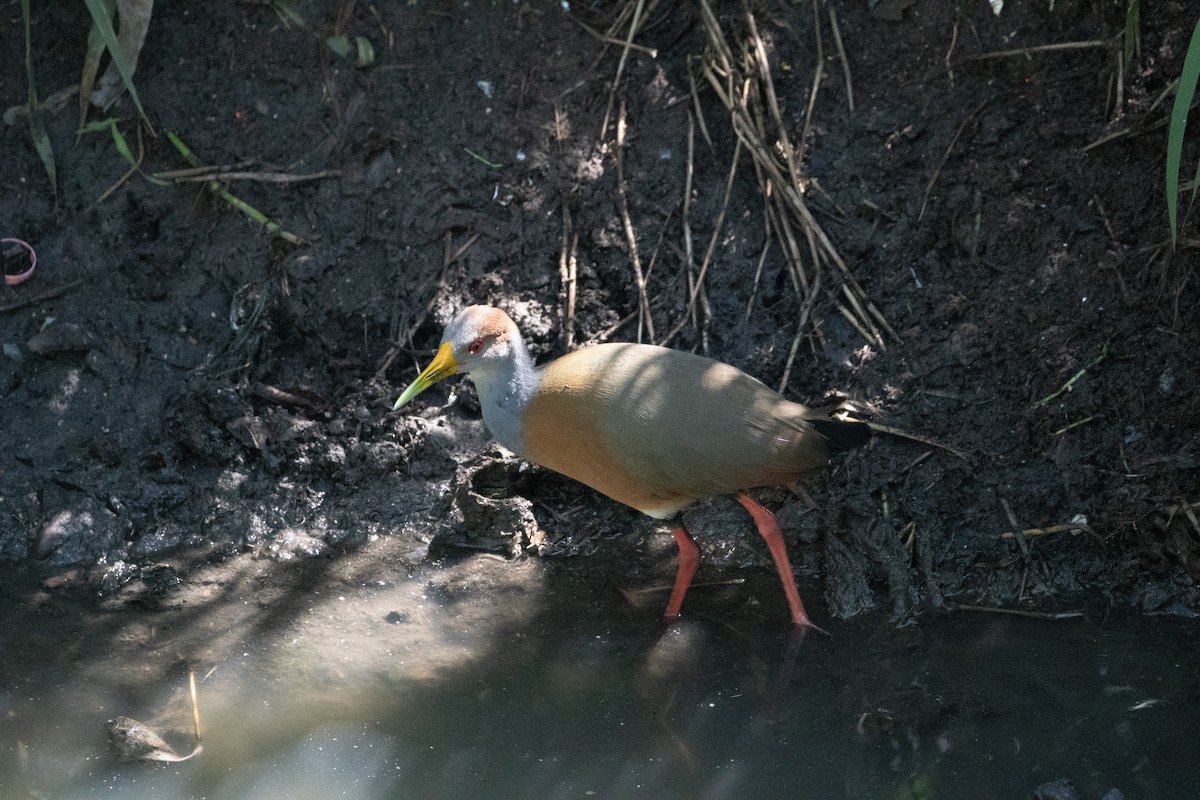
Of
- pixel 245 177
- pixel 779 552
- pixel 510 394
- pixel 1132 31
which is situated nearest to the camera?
pixel 779 552

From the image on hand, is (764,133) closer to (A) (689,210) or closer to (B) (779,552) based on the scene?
(A) (689,210)

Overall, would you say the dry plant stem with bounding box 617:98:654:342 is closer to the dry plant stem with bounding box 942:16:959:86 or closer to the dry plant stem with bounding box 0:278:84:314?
the dry plant stem with bounding box 942:16:959:86

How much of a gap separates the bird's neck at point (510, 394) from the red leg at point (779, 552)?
0.86 metres

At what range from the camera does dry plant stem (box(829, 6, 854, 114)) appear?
506 cm

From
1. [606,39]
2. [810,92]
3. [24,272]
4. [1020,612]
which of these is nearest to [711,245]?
[810,92]

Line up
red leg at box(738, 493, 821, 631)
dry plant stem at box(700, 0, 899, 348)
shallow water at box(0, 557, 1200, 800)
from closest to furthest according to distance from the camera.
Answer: shallow water at box(0, 557, 1200, 800), red leg at box(738, 493, 821, 631), dry plant stem at box(700, 0, 899, 348)

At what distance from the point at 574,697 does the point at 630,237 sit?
210 centimetres

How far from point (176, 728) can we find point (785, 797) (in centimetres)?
191

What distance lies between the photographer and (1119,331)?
4.40m

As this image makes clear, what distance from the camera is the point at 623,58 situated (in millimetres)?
5223

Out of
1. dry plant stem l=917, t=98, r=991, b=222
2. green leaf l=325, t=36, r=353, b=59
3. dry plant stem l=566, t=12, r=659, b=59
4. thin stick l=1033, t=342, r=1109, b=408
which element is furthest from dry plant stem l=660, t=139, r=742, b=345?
green leaf l=325, t=36, r=353, b=59

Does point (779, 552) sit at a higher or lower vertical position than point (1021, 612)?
higher

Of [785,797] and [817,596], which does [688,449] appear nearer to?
[817,596]

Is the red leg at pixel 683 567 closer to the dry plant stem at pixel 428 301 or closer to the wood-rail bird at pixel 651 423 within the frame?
the wood-rail bird at pixel 651 423
